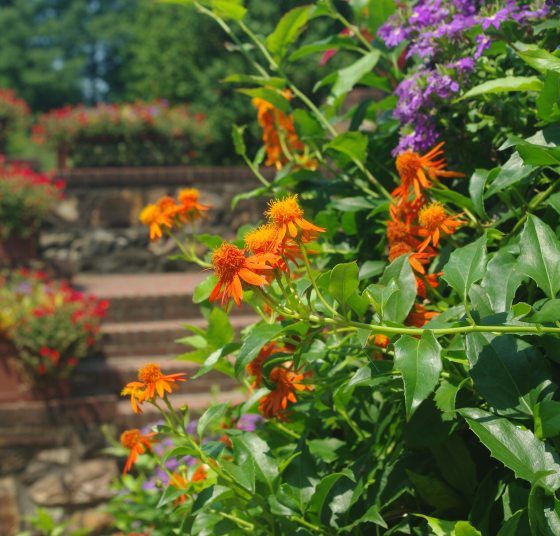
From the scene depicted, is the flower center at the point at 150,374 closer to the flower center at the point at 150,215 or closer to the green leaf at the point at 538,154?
the flower center at the point at 150,215

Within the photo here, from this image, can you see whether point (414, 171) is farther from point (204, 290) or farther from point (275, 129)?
point (275, 129)

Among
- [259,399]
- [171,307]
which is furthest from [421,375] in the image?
[171,307]

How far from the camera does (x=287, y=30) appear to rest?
5.93 feet

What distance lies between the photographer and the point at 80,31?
3011 centimetres

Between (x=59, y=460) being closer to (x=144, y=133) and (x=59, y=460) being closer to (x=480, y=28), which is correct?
(x=480, y=28)

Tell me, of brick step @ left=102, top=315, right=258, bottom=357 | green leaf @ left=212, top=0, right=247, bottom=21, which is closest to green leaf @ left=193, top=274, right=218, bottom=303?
green leaf @ left=212, top=0, right=247, bottom=21

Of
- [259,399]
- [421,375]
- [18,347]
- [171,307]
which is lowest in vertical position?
[171,307]

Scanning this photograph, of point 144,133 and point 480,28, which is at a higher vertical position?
point 480,28

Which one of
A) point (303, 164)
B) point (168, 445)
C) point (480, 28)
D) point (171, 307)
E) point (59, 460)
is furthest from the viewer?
point (171, 307)

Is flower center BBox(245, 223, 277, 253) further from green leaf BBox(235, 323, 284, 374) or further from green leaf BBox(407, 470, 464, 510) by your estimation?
green leaf BBox(407, 470, 464, 510)

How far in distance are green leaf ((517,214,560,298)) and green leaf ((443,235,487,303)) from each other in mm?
55

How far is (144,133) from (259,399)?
25.4ft

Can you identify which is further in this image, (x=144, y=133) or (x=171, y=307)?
(x=144, y=133)

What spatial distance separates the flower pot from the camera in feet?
22.4
